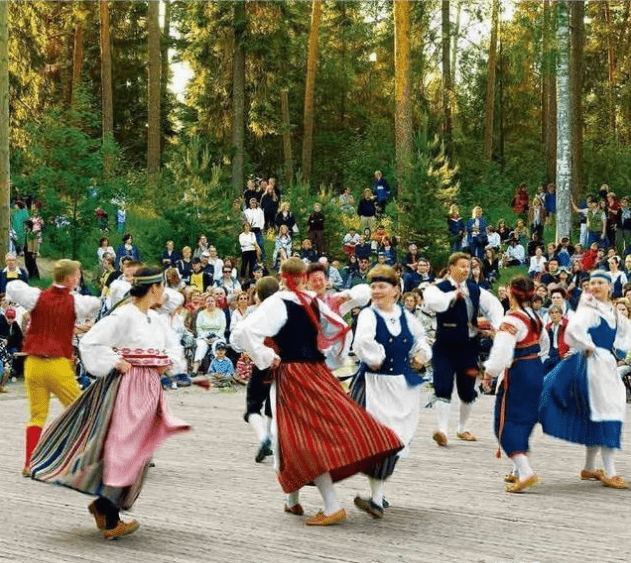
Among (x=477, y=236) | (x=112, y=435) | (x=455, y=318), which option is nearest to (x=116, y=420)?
(x=112, y=435)

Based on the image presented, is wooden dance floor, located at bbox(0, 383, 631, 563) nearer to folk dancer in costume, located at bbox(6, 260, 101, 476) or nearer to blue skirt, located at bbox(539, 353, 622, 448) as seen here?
blue skirt, located at bbox(539, 353, 622, 448)

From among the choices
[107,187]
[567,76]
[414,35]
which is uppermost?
[414,35]

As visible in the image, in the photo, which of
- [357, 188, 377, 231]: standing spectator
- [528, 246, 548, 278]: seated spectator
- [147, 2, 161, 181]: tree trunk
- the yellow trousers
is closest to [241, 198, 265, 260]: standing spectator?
[357, 188, 377, 231]: standing spectator

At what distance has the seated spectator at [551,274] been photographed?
21.7 metres

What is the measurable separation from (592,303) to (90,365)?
4004mm

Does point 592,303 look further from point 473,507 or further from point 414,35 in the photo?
point 414,35

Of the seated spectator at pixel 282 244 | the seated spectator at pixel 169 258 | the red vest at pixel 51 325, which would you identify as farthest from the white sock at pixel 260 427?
the seated spectator at pixel 282 244

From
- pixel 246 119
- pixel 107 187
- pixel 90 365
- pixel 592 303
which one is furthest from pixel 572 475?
pixel 246 119

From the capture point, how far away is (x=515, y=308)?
9.84 metres

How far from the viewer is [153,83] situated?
34750mm

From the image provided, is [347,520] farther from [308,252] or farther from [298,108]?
Result: [298,108]

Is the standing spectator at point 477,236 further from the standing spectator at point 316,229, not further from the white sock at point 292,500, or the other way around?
the white sock at point 292,500

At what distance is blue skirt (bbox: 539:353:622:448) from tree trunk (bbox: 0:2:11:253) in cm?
1352

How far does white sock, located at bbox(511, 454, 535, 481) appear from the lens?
9469mm
